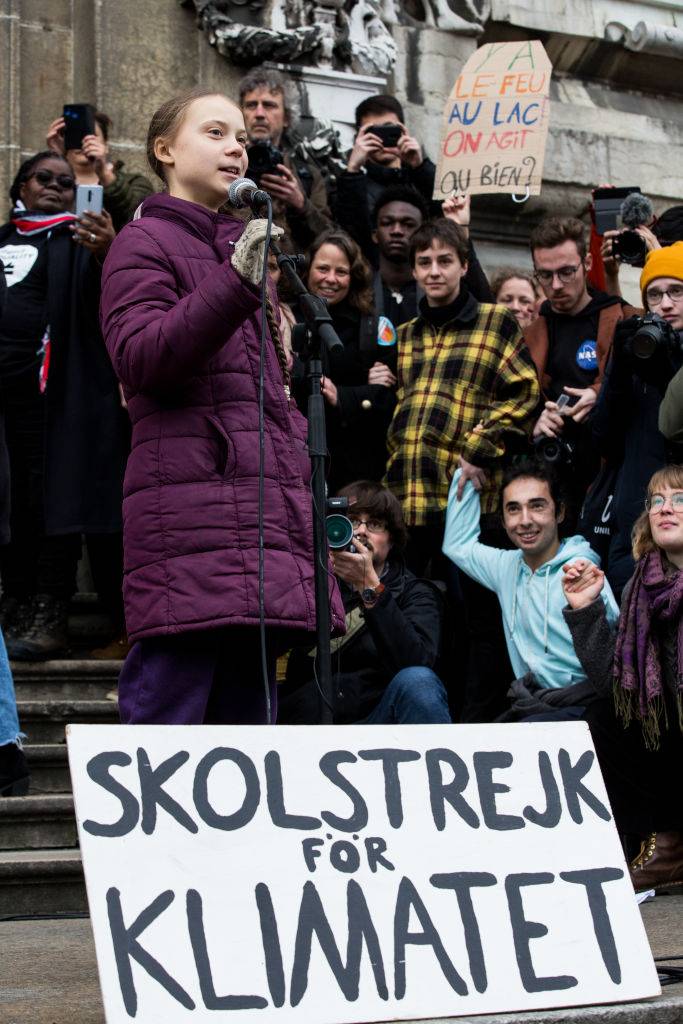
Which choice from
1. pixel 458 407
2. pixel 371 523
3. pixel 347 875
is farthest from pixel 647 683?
pixel 347 875

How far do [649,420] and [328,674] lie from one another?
2092 mm

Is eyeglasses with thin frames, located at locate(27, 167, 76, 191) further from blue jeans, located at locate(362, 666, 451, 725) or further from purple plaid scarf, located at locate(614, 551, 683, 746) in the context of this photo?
purple plaid scarf, located at locate(614, 551, 683, 746)

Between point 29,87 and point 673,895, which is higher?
point 29,87

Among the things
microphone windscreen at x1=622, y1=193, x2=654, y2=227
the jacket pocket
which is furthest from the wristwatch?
microphone windscreen at x1=622, y1=193, x2=654, y2=227

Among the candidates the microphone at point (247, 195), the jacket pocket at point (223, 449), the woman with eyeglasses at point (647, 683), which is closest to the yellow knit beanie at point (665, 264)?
the woman with eyeglasses at point (647, 683)

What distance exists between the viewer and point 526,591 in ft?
18.3

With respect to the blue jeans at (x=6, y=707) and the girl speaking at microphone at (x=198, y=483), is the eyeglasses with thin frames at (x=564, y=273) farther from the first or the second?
the blue jeans at (x=6, y=707)

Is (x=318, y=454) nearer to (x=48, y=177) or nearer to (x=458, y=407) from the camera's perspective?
(x=458, y=407)

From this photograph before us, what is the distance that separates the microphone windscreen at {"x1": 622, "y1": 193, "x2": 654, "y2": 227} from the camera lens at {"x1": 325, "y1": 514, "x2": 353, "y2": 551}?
2.48m

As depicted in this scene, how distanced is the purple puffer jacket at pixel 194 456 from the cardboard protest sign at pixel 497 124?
136 inches

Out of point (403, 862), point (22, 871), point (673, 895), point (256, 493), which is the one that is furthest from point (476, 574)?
point (403, 862)

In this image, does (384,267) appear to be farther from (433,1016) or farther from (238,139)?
(433,1016)

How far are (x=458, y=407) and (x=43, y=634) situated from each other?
171cm

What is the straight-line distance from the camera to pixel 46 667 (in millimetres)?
5949
